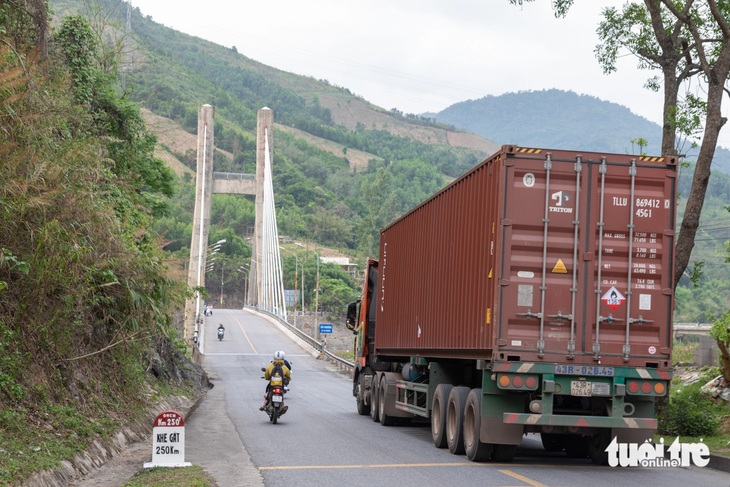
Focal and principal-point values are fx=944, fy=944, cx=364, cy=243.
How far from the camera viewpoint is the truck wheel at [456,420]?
1374cm

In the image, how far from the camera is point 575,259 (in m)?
12.3

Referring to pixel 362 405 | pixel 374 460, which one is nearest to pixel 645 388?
pixel 374 460

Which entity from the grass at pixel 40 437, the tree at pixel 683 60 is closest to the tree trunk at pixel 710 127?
the tree at pixel 683 60

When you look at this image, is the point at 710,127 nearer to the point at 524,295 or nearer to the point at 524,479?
the point at 524,295

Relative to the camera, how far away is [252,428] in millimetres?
18781

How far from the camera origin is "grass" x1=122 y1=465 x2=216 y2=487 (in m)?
9.66

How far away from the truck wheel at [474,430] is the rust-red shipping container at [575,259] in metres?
0.62

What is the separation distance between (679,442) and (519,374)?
13.4 feet

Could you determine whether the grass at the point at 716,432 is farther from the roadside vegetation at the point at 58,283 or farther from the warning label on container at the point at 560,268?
the roadside vegetation at the point at 58,283

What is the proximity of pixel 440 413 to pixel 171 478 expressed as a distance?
5.69 meters

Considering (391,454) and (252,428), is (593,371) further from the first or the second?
(252,428)

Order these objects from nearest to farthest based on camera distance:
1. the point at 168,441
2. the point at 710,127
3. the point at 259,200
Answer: the point at 168,441 → the point at 710,127 → the point at 259,200

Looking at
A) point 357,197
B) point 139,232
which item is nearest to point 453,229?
point 139,232

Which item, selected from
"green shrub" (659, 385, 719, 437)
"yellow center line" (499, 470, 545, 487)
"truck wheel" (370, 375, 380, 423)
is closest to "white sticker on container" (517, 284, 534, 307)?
"yellow center line" (499, 470, 545, 487)
